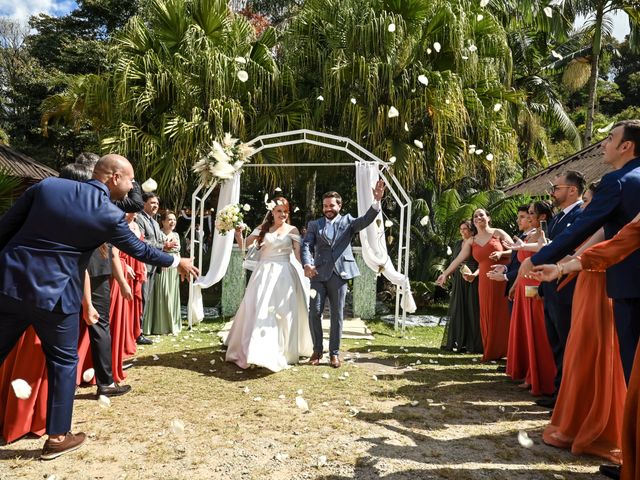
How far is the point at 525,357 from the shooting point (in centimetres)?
580

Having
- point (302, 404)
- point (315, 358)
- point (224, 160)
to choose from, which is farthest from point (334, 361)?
point (224, 160)

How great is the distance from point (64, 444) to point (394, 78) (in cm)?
966

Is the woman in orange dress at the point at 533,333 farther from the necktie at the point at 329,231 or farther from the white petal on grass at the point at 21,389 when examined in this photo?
the white petal on grass at the point at 21,389

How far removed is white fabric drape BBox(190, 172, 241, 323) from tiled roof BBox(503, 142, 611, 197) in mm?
7509

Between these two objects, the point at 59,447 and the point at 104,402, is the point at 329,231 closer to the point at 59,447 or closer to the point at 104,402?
the point at 104,402

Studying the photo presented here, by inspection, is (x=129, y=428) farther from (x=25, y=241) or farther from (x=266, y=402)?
(x=25, y=241)

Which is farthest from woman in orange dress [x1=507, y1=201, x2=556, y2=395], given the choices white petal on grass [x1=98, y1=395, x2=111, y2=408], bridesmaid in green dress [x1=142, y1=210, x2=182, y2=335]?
bridesmaid in green dress [x1=142, y1=210, x2=182, y2=335]

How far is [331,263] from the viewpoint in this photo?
619cm

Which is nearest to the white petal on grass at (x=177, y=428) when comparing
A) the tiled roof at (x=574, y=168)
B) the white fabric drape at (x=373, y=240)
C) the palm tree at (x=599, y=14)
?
the white fabric drape at (x=373, y=240)

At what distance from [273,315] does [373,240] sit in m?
3.57

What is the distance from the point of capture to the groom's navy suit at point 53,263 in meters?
3.26

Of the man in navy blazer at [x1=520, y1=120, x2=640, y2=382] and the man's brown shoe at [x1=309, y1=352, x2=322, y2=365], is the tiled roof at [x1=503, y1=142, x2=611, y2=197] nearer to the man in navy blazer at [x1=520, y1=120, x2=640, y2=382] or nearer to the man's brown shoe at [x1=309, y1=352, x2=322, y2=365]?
the man's brown shoe at [x1=309, y1=352, x2=322, y2=365]

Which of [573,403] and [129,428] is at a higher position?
[573,403]

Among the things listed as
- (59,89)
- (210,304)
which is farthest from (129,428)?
(59,89)
